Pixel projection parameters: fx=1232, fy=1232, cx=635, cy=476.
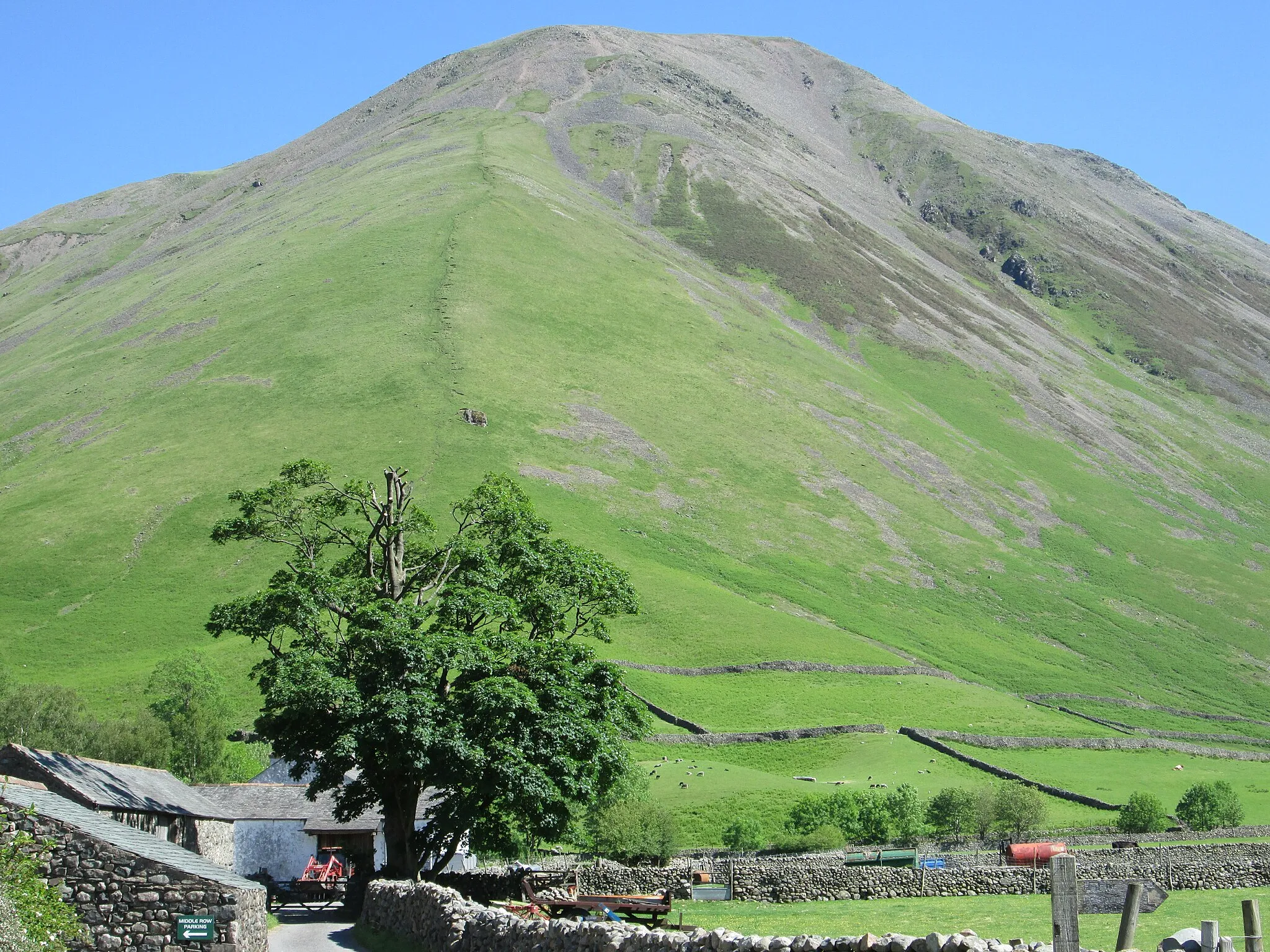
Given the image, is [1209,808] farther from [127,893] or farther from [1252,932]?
[1252,932]

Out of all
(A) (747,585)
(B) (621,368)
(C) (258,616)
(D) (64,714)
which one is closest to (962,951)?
(C) (258,616)

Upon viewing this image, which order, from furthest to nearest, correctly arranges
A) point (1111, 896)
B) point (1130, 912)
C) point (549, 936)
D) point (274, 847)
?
1. point (274, 847)
2. point (549, 936)
3. point (1111, 896)
4. point (1130, 912)

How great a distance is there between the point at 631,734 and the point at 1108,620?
408ft

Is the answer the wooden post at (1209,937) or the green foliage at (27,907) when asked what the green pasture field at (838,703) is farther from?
the wooden post at (1209,937)

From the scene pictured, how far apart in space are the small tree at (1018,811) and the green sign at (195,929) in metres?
52.5

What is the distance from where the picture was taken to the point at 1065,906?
40.8 feet

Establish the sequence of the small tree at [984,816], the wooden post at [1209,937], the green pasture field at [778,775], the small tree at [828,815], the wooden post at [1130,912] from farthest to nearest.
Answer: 1. the green pasture field at [778,775]
2. the small tree at [984,816]
3. the small tree at [828,815]
4. the wooden post at [1130,912]
5. the wooden post at [1209,937]

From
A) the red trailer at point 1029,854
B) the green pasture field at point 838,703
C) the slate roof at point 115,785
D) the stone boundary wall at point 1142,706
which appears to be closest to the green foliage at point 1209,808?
the green pasture field at point 838,703

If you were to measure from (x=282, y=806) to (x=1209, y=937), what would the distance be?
51.5 m

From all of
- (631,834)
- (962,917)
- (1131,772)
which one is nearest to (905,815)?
(631,834)

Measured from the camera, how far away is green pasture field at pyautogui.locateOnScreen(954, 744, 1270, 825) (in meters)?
85.0

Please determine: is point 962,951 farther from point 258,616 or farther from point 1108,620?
point 1108,620

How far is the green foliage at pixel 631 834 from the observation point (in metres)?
55.4

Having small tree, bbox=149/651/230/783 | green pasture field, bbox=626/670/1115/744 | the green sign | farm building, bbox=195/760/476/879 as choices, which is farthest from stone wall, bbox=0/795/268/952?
green pasture field, bbox=626/670/1115/744
